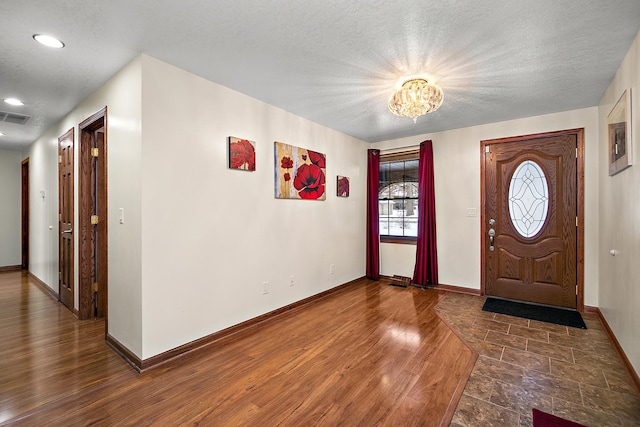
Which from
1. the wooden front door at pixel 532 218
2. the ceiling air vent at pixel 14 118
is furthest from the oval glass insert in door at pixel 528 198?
the ceiling air vent at pixel 14 118

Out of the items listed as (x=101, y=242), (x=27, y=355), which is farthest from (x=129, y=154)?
(x=27, y=355)

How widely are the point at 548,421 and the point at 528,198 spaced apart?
3103 millimetres

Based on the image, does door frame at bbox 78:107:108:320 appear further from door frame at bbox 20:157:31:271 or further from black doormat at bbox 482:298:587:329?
black doormat at bbox 482:298:587:329

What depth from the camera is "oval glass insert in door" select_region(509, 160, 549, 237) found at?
397cm

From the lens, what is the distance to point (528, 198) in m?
4.06

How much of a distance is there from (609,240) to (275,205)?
3.63 metres

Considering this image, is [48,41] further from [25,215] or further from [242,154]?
[25,215]

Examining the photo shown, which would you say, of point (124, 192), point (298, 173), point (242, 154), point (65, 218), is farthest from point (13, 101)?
point (298, 173)

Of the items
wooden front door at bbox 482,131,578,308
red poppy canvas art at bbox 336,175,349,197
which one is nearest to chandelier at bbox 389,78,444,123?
red poppy canvas art at bbox 336,175,349,197

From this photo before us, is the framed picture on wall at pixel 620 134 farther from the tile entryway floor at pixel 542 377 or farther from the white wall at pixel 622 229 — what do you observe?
the tile entryway floor at pixel 542 377

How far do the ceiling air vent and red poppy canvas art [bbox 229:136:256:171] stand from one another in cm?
Result: 318

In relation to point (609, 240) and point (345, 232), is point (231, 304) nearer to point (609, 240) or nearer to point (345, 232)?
point (345, 232)

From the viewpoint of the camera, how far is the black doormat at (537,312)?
11.1ft

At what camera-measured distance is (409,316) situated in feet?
11.7
